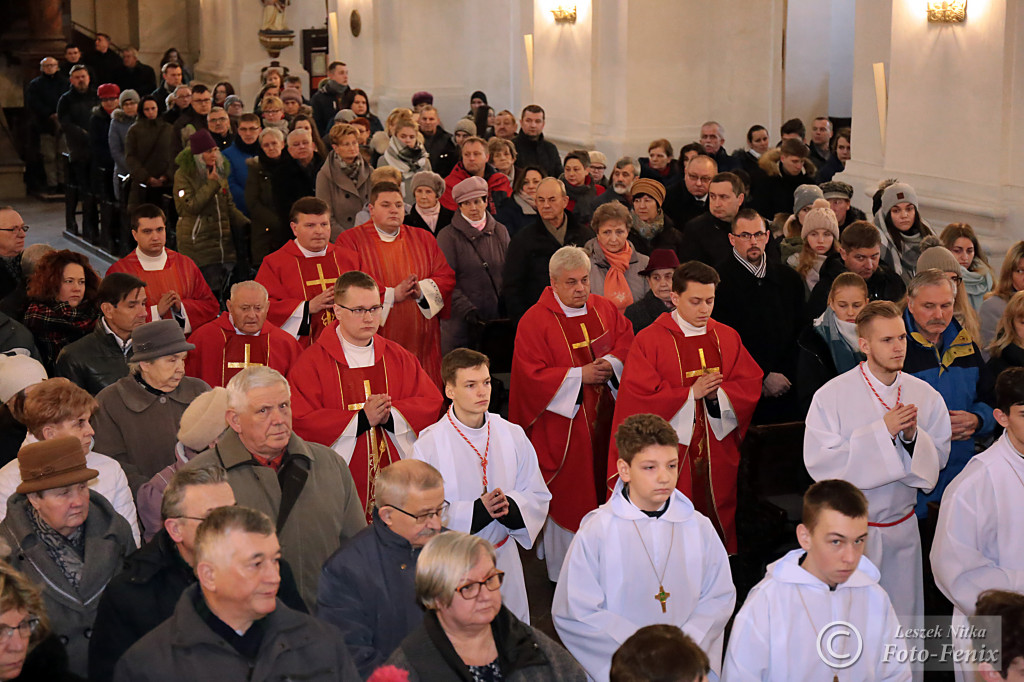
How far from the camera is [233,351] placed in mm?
6746

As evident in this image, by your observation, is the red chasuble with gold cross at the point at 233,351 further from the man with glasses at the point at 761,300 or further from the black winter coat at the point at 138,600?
the black winter coat at the point at 138,600

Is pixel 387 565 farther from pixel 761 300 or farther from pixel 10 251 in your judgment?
pixel 10 251

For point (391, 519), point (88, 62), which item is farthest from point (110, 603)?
point (88, 62)

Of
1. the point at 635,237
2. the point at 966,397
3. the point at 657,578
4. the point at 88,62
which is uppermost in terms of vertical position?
the point at 88,62

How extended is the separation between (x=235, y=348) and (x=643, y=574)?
3.06m

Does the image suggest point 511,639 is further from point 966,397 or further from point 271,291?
point 271,291

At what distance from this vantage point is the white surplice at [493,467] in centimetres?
537

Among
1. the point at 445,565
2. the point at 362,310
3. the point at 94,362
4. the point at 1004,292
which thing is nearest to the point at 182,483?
the point at 445,565

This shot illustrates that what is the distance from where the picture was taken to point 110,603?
383cm

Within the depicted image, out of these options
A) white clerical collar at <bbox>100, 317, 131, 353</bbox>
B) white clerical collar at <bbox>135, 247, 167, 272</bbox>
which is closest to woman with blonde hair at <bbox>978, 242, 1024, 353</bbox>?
white clerical collar at <bbox>100, 317, 131, 353</bbox>

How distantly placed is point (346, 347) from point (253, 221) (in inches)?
166

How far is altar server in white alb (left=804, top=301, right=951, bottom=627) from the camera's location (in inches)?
208

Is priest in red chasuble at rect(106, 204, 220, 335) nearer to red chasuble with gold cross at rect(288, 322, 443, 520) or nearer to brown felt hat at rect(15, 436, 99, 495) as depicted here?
red chasuble with gold cross at rect(288, 322, 443, 520)

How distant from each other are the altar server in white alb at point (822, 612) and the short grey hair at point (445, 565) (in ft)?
3.35
